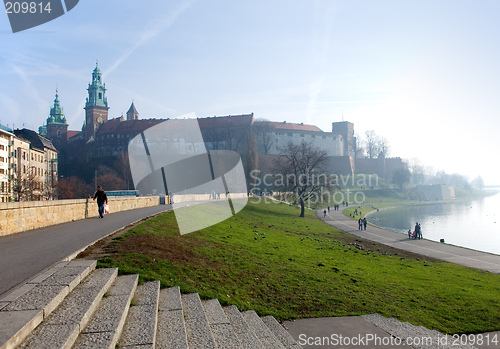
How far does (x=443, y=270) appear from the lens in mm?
17328

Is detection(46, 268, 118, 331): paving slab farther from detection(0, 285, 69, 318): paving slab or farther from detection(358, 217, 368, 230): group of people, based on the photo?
detection(358, 217, 368, 230): group of people

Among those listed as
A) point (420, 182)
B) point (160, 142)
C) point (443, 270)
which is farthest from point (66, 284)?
point (420, 182)

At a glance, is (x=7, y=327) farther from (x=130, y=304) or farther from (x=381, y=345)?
(x=381, y=345)

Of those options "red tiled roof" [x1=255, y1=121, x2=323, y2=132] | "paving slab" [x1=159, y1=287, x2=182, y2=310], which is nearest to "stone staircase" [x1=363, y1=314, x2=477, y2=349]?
"paving slab" [x1=159, y1=287, x2=182, y2=310]

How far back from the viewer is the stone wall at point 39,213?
1087 centimetres

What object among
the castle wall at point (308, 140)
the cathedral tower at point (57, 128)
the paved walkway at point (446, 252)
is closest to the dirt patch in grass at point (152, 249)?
the paved walkway at point (446, 252)

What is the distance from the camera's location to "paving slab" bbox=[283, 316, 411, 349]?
724 cm

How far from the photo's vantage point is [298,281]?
448 inches

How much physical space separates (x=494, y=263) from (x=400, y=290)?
12.4 meters

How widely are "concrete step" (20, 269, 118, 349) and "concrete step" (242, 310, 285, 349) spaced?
2.67 m

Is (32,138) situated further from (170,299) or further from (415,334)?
(415,334)

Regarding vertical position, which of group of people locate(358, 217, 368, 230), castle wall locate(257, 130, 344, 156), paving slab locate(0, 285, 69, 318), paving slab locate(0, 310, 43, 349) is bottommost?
group of people locate(358, 217, 368, 230)

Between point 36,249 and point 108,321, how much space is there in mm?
5026

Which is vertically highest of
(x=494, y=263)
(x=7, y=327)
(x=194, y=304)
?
(x=7, y=327)
